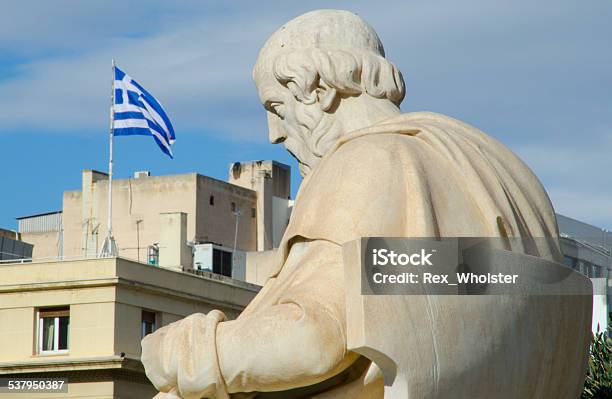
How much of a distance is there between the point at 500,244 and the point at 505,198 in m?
0.19

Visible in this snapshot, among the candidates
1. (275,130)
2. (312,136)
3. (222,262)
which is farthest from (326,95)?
(222,262)

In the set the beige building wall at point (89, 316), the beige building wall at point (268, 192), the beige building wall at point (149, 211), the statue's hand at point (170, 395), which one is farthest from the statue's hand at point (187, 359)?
the beige building wall at point (268, 192)

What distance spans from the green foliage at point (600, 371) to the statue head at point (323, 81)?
19.1ft

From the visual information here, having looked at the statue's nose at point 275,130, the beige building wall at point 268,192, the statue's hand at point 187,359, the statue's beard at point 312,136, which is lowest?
the statue's hand at point 187,359

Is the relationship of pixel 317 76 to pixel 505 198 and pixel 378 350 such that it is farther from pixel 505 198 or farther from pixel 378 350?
pixel 378 350

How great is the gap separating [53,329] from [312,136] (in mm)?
46406

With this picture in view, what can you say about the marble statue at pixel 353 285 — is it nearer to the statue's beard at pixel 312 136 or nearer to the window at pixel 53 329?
the statue's beard at pixel 312 136

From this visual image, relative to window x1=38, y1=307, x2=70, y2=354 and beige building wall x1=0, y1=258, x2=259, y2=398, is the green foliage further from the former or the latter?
window x1=38, y1=307, x2=70, y2=354

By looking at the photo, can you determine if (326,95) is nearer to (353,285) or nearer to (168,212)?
(353,285)

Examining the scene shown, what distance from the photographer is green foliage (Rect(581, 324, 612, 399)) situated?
12.0m

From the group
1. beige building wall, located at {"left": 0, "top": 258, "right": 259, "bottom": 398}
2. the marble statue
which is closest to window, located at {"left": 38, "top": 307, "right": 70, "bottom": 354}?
beige building wall, located at {"left": 0, "top": 258, "right": 259, "bottom": 398}

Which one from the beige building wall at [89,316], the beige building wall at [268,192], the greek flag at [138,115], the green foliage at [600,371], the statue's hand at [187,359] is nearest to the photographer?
the statue's hand at [187,359]

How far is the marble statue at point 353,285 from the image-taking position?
540 cm

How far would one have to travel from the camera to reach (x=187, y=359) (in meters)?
5.55
